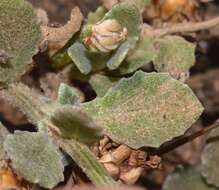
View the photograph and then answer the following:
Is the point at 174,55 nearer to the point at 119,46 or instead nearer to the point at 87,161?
the point at 119,46

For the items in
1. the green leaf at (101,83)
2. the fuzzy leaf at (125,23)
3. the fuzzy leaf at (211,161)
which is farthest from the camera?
the fuzzy leaf at (211,161)

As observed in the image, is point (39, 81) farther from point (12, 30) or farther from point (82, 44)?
point (12, 30)

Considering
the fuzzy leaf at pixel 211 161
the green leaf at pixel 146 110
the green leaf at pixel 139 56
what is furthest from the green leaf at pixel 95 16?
the fuzzy leaf at pixel 211 161

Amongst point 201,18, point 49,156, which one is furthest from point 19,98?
point 201,18

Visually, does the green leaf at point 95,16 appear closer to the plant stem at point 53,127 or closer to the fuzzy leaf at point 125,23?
the fuzzy leaf at point 125,23

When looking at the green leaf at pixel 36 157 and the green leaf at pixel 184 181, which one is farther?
the green leaf at pixel 184 181

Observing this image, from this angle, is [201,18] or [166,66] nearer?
[166,66]

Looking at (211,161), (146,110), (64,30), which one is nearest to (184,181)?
(211,161)
